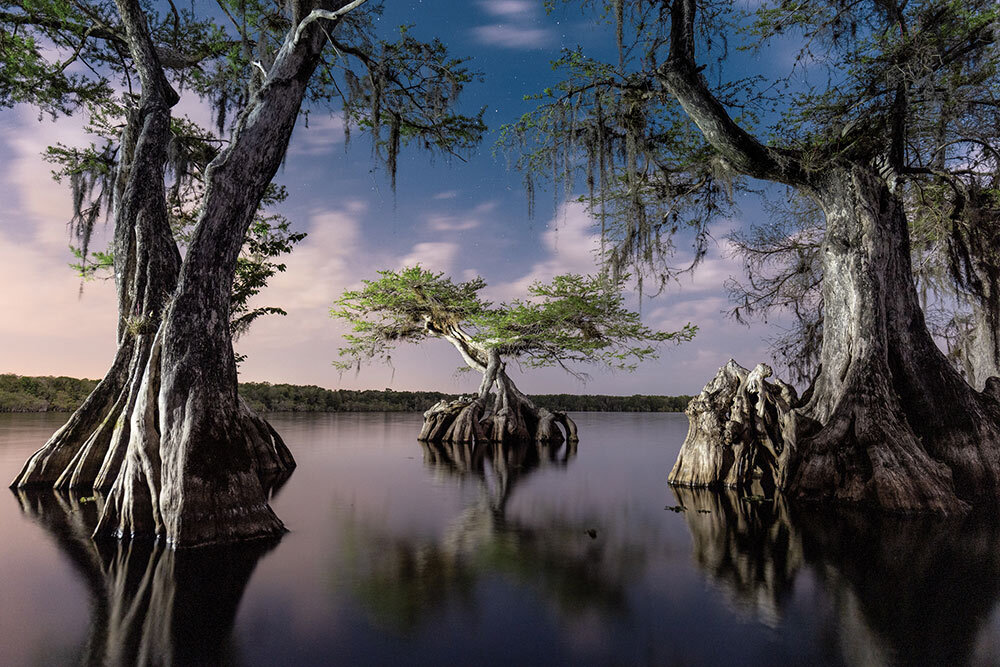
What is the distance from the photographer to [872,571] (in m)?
5.02

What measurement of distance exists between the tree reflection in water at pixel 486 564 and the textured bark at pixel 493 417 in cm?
1141

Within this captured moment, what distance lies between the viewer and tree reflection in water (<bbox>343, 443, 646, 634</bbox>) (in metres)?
4.21

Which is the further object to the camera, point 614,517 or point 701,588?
point 614,517

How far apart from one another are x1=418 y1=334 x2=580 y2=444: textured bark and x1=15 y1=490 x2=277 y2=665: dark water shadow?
14262mm

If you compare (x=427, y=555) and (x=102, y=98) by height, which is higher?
(x=102, y=98)

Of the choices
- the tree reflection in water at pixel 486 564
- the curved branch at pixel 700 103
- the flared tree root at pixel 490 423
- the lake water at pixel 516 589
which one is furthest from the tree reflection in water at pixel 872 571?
the flared tree root at pixel 490 423

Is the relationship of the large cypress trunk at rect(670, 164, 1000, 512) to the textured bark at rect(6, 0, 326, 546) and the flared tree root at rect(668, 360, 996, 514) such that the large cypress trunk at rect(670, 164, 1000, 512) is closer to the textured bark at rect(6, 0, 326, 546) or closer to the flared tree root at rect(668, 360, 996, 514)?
the flared tree root at rect(668, 360, 996, 514)

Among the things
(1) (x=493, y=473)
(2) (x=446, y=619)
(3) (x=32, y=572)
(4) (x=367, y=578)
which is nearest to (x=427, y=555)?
(4) (x=367, y=578)

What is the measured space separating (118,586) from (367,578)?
6.79 feet

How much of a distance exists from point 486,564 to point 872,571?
3673 millimetres

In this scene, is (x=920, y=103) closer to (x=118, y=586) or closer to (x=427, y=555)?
(x=427, y=555)

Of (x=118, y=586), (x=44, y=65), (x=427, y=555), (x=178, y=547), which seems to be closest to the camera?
(x=118, y=586)

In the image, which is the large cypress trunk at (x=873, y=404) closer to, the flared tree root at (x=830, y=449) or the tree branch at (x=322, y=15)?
the flared tree root at (x=830, y=449)

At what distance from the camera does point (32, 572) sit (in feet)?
16.8
